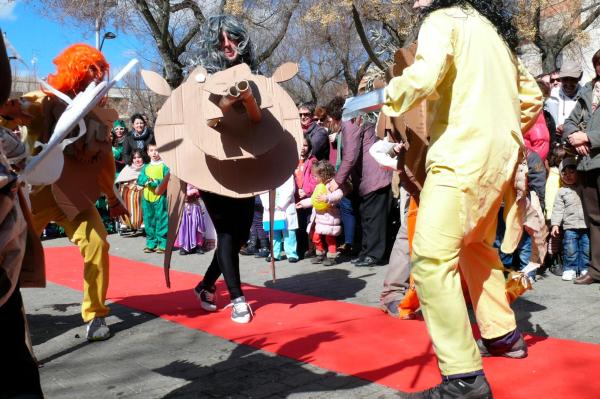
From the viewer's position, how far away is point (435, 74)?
2816 mm

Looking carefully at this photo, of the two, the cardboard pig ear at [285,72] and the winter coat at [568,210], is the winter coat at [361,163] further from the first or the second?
the cardboard pig ear at [285,72]

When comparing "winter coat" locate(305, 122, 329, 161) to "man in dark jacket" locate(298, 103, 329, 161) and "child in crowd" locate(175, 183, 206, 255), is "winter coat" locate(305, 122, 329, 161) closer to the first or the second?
"man in dark jacket" locate(298, 103, 329, 161)

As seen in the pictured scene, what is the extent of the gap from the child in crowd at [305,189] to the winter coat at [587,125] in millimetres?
3208

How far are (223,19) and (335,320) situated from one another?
2.34 metres

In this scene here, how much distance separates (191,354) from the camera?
4.02 m

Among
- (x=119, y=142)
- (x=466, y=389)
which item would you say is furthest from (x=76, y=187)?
(x=119, y=142)

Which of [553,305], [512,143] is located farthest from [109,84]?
[553,305]

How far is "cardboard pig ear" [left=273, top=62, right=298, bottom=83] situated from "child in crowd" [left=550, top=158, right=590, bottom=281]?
3158mm

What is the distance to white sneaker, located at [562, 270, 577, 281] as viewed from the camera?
6.07m

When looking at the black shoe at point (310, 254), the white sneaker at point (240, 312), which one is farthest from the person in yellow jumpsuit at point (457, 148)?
the black shoe at point (310, 254)

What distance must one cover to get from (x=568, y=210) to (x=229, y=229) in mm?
3489

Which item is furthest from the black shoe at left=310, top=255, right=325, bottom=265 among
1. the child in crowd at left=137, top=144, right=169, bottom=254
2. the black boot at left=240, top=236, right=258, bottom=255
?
the child in crowd at left=137, top=144, right=169, bottom=254

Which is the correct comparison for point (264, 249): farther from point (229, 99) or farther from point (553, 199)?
point (229, 99)

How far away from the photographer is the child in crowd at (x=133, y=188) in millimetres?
10797
